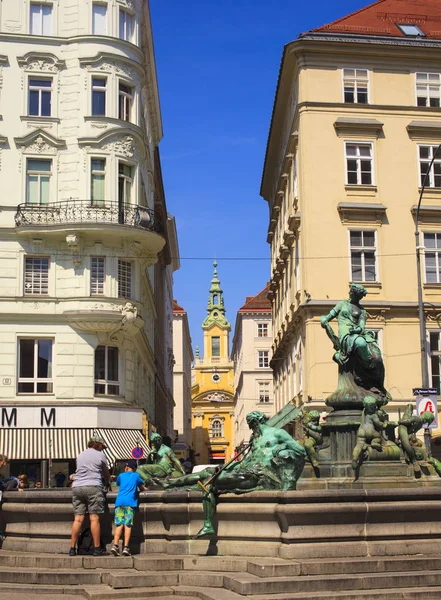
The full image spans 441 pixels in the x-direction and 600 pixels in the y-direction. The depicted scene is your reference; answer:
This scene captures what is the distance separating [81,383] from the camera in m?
31.8

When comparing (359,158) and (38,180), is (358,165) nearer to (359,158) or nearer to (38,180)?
(359,158)

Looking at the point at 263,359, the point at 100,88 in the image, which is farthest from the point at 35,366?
the point at 263,359

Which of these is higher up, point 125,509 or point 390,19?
point 390,19

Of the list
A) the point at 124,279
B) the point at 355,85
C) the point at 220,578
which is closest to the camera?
the point at 220,578

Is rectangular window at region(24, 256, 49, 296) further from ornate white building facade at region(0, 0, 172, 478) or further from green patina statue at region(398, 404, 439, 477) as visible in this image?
green patina statue at region(398, 404, 439, 477)

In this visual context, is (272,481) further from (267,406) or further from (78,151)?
(267,406)

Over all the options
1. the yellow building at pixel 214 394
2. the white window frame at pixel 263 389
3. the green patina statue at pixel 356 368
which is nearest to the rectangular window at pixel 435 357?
the green patina statue at pixel 356 368

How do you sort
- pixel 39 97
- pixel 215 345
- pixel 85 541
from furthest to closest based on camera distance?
pixel 215 345
pixel 39 97
pixel 85 541

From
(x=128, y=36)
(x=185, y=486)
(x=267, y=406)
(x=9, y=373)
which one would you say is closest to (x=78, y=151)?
(x=128, y=36)

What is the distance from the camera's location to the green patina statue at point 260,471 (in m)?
11.8

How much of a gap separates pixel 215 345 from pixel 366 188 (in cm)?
11493

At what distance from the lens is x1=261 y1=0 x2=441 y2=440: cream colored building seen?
36.0 metres

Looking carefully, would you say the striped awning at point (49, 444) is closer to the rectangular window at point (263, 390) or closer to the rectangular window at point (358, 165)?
the rectangular window at point (358, 165)

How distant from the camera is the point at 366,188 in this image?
37281 millimetres
